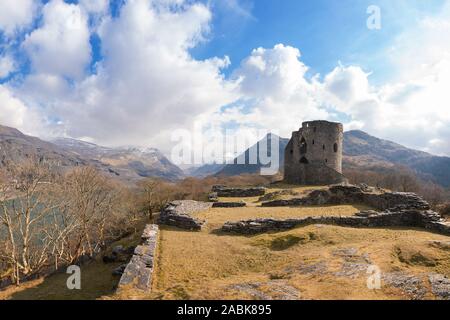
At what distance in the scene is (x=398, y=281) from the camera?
10023mm

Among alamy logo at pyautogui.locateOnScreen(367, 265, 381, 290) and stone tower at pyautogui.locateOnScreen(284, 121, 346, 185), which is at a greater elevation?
stone tower at pyautogui.locateOnScreen(284, 121, 346, 185)

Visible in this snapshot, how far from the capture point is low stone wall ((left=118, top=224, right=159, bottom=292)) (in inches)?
427

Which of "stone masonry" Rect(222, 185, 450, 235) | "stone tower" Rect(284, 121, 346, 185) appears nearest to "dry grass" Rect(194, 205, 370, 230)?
"stone masonry" Rect(222, 185, 450, 235)

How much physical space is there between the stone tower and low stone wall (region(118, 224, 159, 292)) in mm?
32426

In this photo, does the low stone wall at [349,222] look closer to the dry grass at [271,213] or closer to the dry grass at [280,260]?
A: the dry grass at [280,260]

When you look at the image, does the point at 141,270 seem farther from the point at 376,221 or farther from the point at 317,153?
the point at 317,153

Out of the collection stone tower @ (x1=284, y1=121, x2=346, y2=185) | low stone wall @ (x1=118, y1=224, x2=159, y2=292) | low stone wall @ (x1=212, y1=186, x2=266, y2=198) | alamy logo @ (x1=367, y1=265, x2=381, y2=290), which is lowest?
low stone wall @ (x1=118, y1=224, x2=159, y2=292)

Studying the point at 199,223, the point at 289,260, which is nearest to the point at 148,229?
the point at 199,223

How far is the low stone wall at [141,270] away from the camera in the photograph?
10836 millimetres

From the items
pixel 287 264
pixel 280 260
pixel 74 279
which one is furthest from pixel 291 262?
pixel 74 279

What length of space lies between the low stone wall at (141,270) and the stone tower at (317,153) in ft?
106

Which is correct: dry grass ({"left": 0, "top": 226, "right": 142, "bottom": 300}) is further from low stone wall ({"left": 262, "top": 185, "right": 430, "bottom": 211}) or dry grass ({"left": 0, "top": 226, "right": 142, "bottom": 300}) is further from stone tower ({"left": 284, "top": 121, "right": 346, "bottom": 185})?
stone tower ({"left": 284, "top": 121, "right": 346, "bottom": 185})

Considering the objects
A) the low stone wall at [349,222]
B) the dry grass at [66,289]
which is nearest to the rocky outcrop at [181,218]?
the low stone wall at [349,222]
